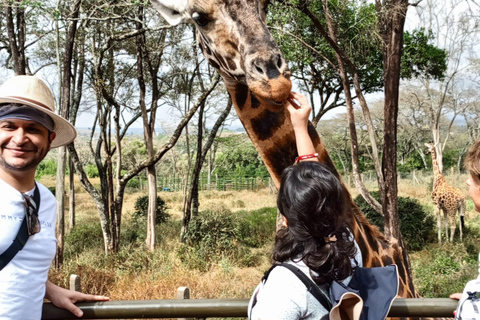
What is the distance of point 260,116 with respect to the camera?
2270 millimetres

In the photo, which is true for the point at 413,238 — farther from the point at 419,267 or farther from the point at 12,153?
the point at 12,153

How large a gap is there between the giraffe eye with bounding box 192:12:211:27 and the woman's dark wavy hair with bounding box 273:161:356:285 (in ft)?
4.14

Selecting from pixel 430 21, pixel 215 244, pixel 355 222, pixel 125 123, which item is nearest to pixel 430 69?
pixel 430 21

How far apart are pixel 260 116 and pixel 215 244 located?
8028 mm

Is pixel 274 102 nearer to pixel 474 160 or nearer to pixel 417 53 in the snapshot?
pixel 474 160

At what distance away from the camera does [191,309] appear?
5.65 ft

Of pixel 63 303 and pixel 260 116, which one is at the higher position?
pixel 260 116

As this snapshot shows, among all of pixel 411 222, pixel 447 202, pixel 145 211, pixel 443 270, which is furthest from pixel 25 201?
pixel 145 211

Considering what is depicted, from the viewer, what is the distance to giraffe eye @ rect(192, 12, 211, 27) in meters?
2.22

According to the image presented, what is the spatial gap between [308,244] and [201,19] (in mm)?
1438

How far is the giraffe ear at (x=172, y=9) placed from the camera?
2.38 m

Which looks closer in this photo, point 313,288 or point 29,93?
point 313,288

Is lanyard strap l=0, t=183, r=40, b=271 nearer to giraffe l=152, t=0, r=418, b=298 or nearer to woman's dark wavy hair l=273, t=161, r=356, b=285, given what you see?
woman's dark wavy hair l=273, t=161, r=356, b=285

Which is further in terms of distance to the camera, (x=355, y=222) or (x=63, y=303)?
(x=355, y=222)
